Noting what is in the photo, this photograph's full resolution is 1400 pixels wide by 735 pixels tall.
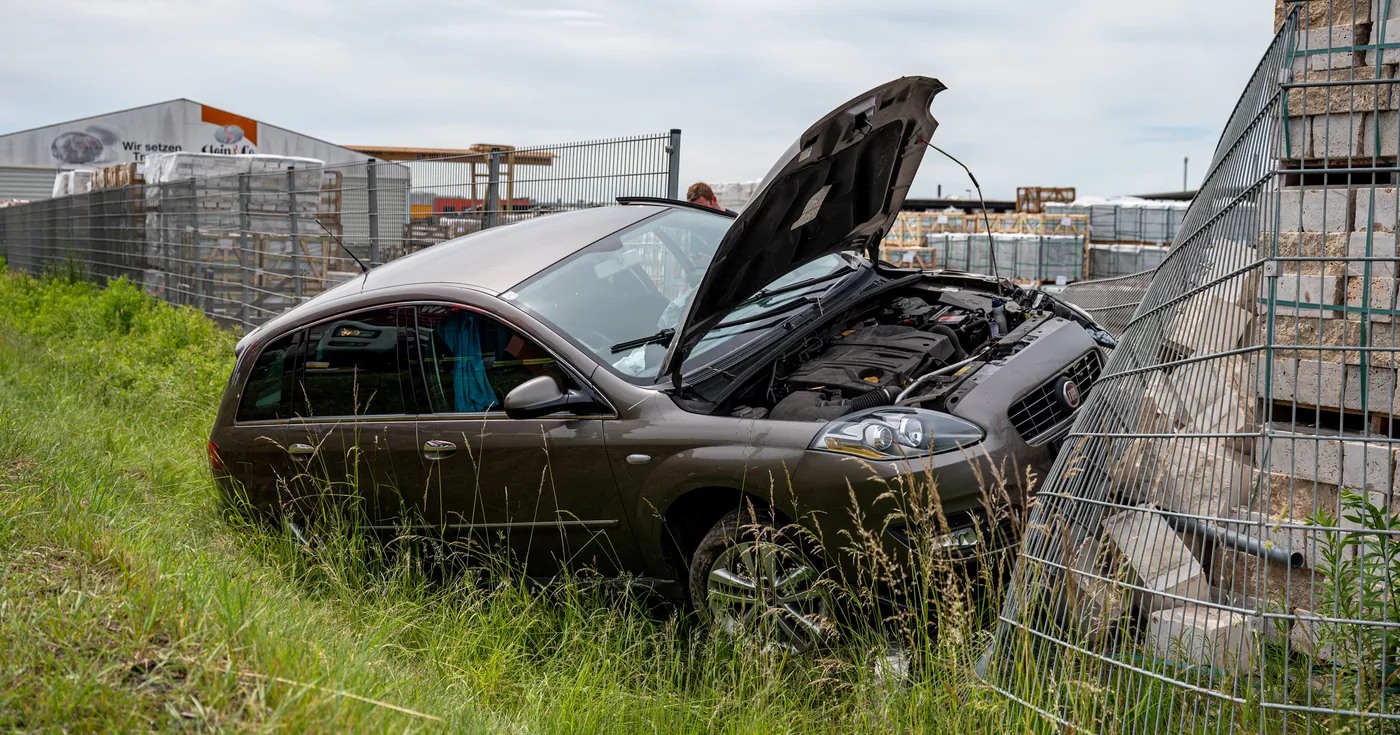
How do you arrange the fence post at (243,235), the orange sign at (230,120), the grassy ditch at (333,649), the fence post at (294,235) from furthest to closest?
the orange sign at (230,120), the fence post at (243,235), the fence post at (294,235), the grassy ditch at (333,649)

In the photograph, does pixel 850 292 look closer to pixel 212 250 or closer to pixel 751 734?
pixel 751 734

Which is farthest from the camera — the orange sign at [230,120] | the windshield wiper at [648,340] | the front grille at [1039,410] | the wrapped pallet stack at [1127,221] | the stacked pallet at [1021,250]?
the orange sign at [230,120]

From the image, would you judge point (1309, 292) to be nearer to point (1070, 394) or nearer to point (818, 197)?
point (1070, 394)

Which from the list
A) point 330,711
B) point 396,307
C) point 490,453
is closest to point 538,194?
point 396,307

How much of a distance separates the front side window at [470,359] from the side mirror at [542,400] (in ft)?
0.59

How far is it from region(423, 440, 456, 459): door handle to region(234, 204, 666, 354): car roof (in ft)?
2.25

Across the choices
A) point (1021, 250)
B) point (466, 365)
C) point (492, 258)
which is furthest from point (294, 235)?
point (1021, 250)

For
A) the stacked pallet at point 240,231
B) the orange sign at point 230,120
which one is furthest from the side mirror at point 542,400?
the orange sign at point 230,120

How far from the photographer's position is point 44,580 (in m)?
3.01

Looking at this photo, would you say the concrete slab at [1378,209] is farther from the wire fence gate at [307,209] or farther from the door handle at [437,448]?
the wire fence gate at [307,209]

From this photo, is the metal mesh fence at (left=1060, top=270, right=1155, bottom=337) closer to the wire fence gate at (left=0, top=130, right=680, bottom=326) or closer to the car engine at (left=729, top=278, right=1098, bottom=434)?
the car engine at (left=729, top=278, right=1098, bottom=434)

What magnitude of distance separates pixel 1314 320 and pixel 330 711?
334 cm

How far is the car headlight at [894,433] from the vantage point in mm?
3609

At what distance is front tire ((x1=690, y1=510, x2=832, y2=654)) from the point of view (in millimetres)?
3518
